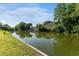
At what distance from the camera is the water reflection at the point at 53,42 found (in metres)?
3.31

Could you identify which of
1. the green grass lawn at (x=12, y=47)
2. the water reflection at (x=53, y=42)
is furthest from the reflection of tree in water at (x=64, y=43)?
the green grass lawn at (x=12, y=47)

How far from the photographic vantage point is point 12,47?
328 centimetres

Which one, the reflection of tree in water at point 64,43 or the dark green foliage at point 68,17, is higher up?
the dark green foliage at point 68,17

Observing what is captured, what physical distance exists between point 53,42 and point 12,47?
59cm

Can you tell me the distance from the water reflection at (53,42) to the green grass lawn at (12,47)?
11 centimetres

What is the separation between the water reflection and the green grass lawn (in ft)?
0.38

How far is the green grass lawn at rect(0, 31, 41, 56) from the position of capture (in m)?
3.23

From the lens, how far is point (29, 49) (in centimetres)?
328

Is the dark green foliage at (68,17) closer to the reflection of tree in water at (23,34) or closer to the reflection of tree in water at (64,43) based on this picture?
the reflection of tree in water at (64,43)

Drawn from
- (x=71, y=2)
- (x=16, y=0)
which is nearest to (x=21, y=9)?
(x=16, y=0)

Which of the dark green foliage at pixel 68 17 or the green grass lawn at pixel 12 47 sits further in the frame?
the dark green foliage at pixel 68 17

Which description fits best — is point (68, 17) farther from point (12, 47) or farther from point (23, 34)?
point (12, 47)

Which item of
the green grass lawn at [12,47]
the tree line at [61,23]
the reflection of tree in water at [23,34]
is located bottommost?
the green grass lawn at [12,47]

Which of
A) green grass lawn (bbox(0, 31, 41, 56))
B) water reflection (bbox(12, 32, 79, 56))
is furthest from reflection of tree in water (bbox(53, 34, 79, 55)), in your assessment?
green grass lawn (bbox(0, 31, 41, 56))
